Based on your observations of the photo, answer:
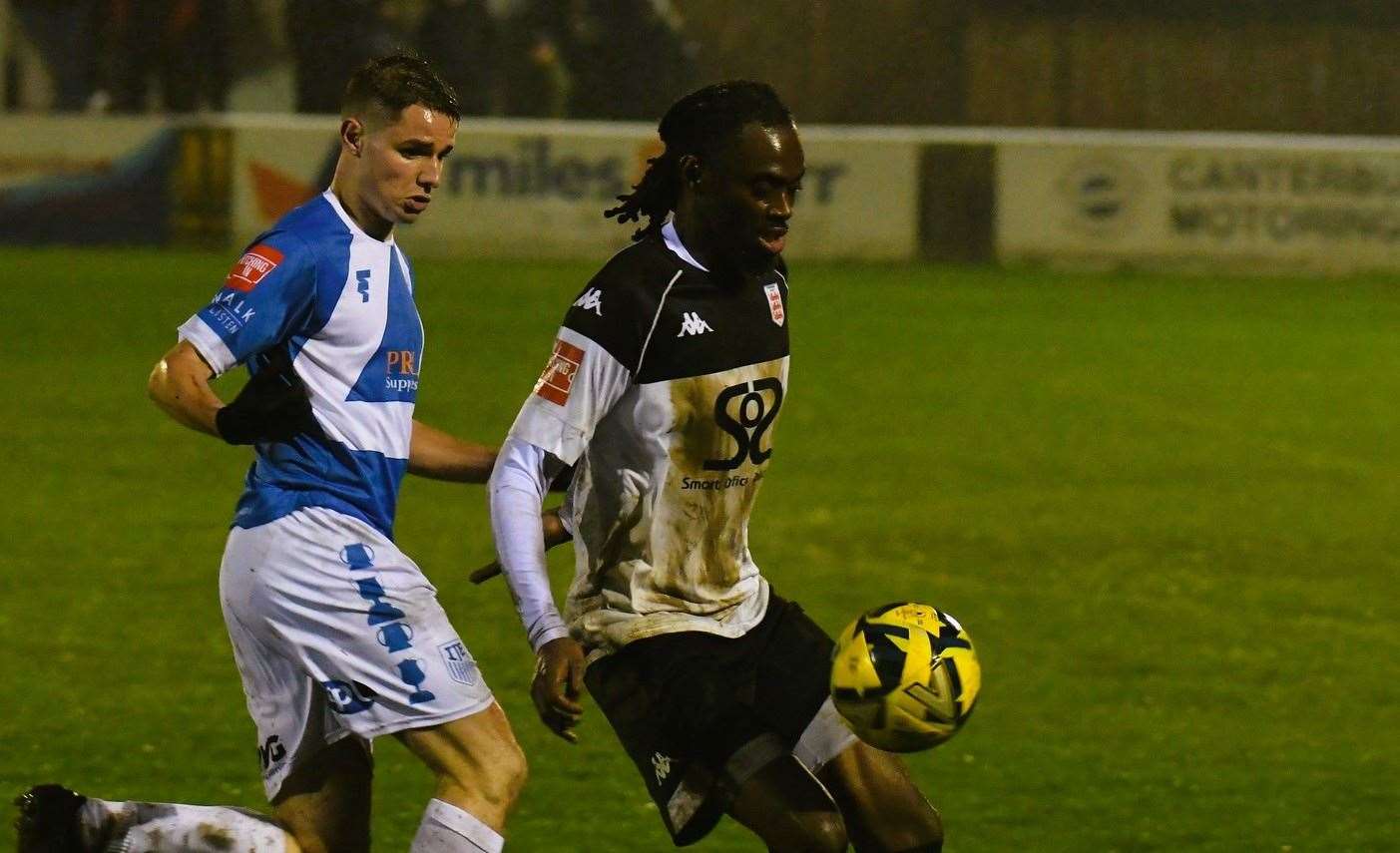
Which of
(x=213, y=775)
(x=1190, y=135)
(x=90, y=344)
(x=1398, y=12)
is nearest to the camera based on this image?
(x=213, y=775)

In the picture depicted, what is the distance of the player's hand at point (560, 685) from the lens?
3.79 m

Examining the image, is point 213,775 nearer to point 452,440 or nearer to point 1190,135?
point 452,440

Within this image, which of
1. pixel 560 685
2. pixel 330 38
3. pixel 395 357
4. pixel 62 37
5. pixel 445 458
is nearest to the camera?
pixel 560 685

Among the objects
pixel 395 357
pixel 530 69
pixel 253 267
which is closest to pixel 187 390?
pixel 253 267

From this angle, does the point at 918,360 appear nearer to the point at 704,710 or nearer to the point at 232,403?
the point at 704,710

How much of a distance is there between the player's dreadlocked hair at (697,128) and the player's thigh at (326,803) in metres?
1.18

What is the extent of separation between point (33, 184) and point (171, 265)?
7.28 ft

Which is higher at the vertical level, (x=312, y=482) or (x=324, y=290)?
(x=324, y=290)

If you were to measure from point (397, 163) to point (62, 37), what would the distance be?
21057mm

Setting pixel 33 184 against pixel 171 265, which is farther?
pixel 33 184

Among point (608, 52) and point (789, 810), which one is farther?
point (608, 52)

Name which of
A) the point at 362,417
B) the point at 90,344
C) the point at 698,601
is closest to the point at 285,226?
the point at 362,417

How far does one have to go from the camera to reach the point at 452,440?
4668 millimetres

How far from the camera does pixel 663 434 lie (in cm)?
421
